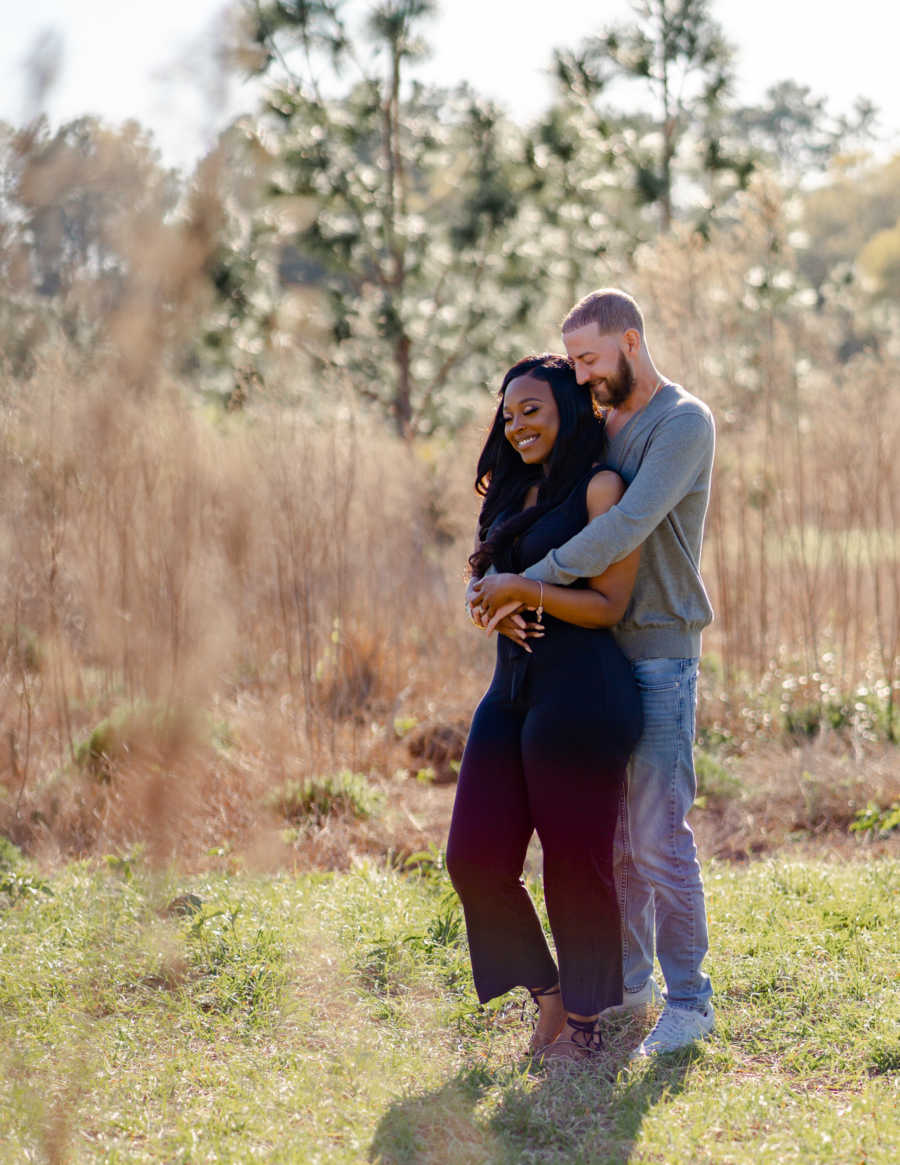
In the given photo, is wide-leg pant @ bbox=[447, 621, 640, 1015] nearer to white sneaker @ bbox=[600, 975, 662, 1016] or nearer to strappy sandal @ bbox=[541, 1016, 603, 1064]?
strappy sandal @ bbox=[541, 1016, 603, 1064]

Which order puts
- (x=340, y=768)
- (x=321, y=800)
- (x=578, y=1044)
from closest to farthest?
1. (x=578, y=1044)
2. (x=321, y=800)
3. (x=340, y=768)

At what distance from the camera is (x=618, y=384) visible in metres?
3.08

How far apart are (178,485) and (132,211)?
1590 mm

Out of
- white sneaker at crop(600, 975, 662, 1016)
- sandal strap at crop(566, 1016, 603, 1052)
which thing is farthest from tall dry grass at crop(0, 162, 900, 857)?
sandal strap at crop(566, 1016, 603, 1052)

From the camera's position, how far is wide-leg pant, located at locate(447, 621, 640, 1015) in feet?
9.85

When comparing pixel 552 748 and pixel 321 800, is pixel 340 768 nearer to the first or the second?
pixel 321 800

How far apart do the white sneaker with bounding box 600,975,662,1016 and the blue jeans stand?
207 mm

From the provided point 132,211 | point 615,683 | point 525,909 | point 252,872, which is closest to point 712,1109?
point 525,909

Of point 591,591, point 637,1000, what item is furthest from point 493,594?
point 637,1000

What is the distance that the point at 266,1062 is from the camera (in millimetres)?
3234

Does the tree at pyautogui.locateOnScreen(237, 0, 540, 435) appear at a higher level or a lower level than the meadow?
higher

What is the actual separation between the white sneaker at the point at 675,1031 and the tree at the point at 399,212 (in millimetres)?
9242

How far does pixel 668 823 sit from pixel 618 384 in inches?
47.1

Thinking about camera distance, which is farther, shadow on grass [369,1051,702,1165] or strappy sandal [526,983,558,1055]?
strappy sandal [526,983,558,1055]
